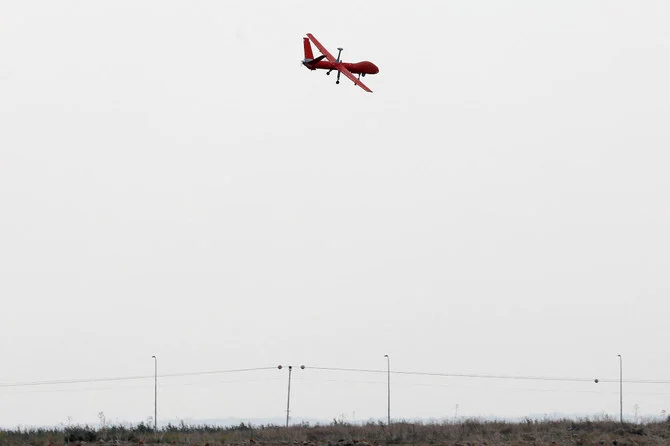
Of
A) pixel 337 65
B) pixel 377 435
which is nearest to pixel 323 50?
pixel 337 65

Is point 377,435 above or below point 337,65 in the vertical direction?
below

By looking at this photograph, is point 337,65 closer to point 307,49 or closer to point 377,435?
point 307,49

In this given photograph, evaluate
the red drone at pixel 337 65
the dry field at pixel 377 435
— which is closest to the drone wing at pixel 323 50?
the red drone at pixel 337 65

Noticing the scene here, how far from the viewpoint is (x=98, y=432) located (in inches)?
2169

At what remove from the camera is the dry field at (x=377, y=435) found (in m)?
52.8

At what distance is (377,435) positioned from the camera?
181ft

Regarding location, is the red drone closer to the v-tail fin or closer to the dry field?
the v-tail fin

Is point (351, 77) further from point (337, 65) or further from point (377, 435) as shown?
point (377, 435)

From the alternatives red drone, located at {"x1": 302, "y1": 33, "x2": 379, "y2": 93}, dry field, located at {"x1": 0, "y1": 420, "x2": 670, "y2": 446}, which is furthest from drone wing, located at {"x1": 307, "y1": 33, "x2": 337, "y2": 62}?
dry field, located at {"x1": 0, "y1": 420, "x2": 670, "y2": 446}

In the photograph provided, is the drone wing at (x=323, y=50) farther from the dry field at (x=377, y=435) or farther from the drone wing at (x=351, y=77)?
the dry field at (x=377, y=435)

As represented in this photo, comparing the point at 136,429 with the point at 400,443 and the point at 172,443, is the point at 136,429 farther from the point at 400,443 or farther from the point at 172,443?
the point at 400,443

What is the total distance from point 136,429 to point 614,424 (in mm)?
22285

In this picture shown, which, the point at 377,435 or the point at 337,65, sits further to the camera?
the point at 337,65

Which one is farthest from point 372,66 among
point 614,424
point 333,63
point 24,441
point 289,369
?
point 24,441
